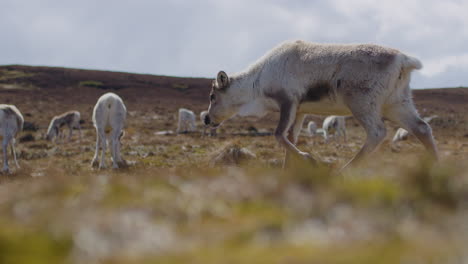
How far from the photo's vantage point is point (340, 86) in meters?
7.25

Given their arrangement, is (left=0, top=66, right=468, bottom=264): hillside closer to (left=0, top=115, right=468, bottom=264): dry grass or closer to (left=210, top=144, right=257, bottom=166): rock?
(left=0, top=115, right=468, bottom=264): dry grass

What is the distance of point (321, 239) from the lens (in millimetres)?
2301

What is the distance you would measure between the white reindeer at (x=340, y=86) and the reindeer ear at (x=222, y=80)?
631 millimetres

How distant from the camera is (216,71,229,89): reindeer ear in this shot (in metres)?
8.84

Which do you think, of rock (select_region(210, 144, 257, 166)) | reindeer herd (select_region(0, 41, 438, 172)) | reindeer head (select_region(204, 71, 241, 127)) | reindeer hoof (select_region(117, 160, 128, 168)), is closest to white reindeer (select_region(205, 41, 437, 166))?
reindeer herd (select_region(0, 41, 438, 172))

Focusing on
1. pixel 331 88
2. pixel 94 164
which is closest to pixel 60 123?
pixel 94 164

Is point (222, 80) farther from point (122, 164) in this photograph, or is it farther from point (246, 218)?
point (122, 164)

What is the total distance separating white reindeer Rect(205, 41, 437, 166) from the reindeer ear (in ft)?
2.07

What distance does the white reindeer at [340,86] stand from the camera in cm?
709

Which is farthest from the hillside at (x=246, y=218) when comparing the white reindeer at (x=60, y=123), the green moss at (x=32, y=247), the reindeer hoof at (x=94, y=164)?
the white reindeer at (x=60, y=123)

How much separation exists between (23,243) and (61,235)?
0.78 feet

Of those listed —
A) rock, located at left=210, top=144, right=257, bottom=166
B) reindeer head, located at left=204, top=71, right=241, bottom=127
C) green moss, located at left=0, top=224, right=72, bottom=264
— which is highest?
reindeer head, located at left=204, top=71, right=241, bottom=127

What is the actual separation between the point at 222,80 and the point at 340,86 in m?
2.77

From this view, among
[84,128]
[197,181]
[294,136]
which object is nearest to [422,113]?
[84,128]
